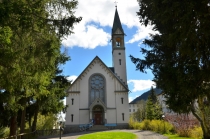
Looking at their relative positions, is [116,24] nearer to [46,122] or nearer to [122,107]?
[122,107]

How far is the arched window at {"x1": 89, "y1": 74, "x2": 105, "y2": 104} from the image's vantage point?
113 feet

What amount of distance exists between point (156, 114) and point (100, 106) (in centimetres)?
1127

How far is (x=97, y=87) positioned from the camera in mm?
35062

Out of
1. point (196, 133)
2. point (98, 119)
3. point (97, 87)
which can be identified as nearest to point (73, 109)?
point (98, 119)

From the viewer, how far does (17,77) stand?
312 inches

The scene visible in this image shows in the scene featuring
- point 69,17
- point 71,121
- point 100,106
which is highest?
point 69,17

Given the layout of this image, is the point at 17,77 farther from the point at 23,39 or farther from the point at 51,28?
the point at 51,28

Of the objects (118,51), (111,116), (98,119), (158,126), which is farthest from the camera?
(118,51)

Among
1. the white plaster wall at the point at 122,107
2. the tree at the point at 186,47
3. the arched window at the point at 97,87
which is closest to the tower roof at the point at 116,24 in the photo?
the arched window at the point at 97,87

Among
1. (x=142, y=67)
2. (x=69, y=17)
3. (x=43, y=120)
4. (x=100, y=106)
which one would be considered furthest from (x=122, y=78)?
(x=69, y=17)

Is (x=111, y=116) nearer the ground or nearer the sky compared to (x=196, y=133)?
nearer the sky

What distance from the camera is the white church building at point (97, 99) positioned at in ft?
109

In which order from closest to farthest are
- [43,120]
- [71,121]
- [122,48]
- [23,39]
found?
[23,39]
[71,121]
[43,120]
[122,48]

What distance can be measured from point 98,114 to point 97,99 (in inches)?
103
